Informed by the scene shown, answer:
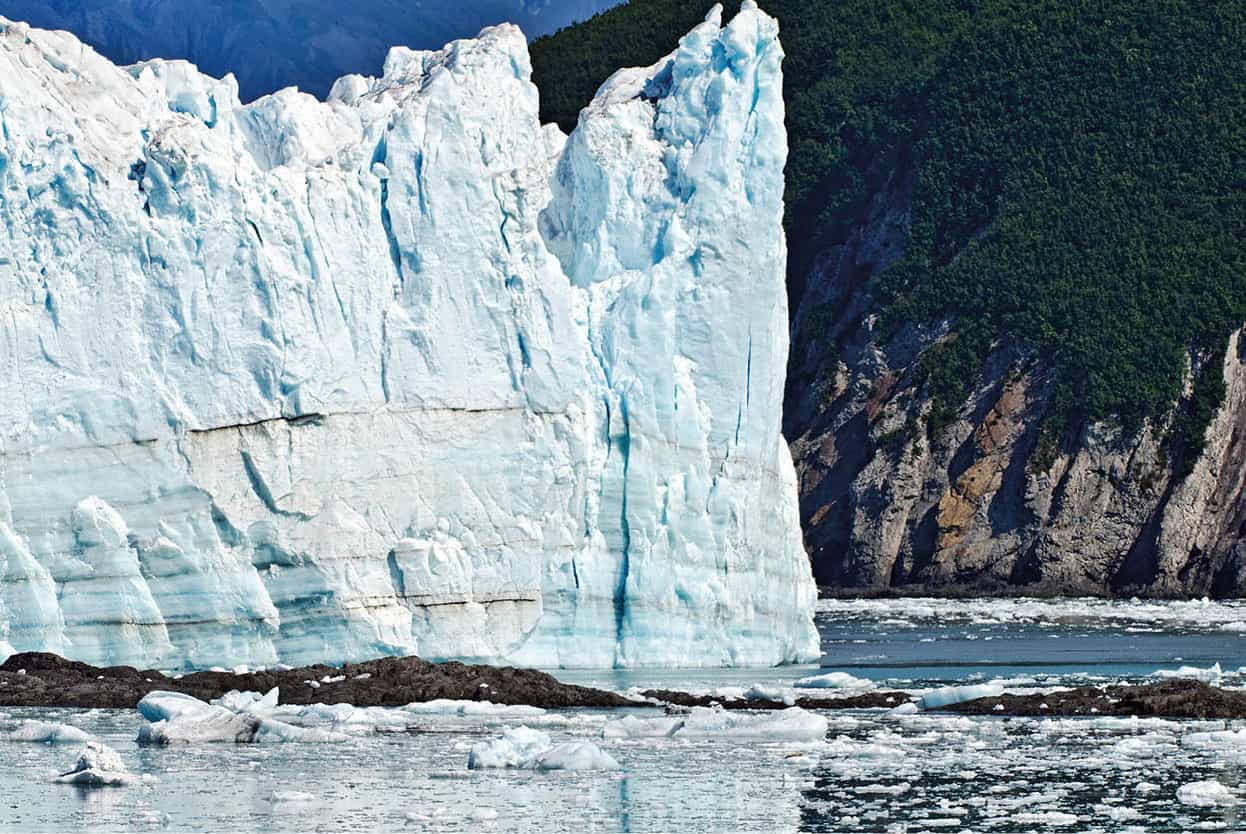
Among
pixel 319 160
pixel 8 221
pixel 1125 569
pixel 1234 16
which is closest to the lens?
pixel 8 221

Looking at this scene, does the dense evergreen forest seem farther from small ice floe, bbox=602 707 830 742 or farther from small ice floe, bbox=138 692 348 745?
small ice floe, bbox=138 692 348 745

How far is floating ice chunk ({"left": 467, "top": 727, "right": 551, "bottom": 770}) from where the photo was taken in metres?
18.9

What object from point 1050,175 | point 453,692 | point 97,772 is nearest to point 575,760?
point 97,772

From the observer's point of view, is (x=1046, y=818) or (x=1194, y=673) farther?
(x=1194, y=673)

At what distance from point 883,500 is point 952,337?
7.48 m

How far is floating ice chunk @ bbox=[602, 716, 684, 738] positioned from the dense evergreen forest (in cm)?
4667

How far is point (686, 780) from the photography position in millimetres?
18266

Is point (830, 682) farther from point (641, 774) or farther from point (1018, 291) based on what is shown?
point (1018, 291)

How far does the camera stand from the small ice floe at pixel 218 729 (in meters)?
20.6

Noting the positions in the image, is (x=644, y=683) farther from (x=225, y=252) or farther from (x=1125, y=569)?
(x=1125, y=569)

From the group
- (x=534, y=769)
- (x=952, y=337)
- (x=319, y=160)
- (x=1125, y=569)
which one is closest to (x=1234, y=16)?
(x=952, y=337)

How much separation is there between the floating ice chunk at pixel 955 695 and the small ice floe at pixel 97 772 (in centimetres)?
932

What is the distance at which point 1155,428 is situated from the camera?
217 ft

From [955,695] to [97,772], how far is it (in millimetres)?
10004
